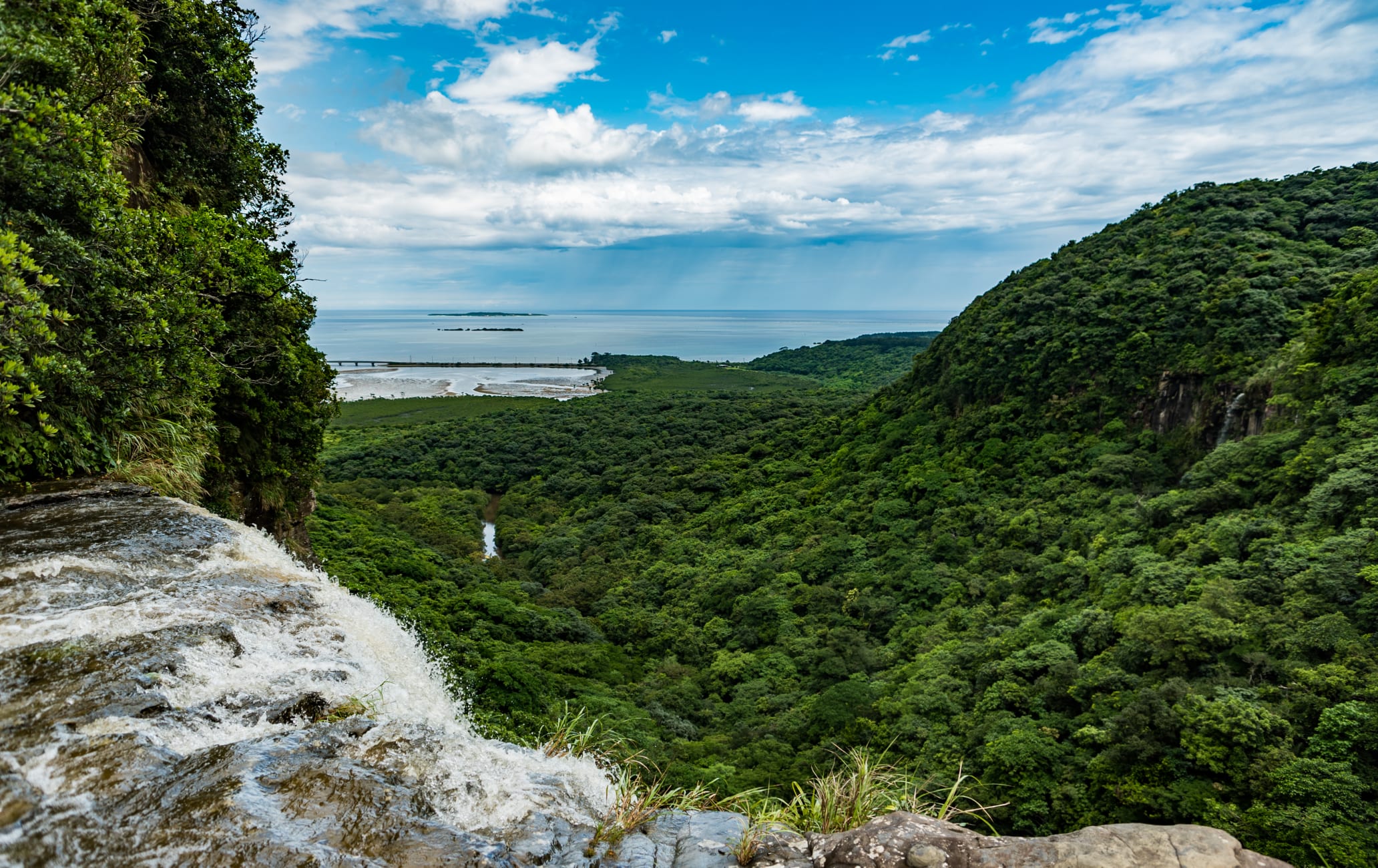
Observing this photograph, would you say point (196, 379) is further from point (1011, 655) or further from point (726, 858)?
point (1011, 655)

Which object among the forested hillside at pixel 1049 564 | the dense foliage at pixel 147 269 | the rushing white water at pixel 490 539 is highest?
the dense foliage at pixel 147 269

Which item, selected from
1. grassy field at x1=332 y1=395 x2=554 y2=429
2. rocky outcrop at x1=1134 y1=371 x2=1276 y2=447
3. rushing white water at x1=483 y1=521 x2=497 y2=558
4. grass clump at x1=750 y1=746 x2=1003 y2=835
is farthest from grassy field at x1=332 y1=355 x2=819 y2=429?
grass clump at x1=750 y1=746 x2=1003 y2=835

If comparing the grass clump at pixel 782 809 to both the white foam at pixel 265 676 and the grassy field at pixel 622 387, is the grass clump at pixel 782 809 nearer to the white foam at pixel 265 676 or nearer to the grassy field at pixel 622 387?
the white foam at pixel 265 676

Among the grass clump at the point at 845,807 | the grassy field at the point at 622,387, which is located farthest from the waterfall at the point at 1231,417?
the grassy field at the point at 622,387

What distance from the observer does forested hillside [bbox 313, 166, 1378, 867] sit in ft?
42.6

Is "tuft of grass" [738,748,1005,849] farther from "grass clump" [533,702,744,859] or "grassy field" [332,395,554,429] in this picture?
"grassy field" [332,395,554,429]

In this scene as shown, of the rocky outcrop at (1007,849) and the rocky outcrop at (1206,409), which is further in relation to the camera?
the rocky outcrop at (1206,409)

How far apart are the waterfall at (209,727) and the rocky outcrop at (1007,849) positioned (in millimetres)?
2028

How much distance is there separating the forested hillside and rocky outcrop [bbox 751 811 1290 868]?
27.3ft

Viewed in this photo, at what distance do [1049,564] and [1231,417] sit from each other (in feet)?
31.3

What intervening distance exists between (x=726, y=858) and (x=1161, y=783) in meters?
12.2

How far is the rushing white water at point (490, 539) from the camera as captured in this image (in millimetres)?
46344

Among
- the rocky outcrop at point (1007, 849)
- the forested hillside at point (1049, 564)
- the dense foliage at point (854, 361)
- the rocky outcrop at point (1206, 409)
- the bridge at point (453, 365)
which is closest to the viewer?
the rocky outcrop at point (1007, 849)

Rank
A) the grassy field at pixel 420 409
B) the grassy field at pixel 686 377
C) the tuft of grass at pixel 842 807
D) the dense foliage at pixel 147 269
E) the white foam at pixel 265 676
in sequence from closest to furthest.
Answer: the white foam at pixel 265 676 < the tuft of grass at pixel 842 807 < the dense foliage at pixel 147 269 < the grassy field at pixel 420 409 < the grassy field at pixel 686 377
